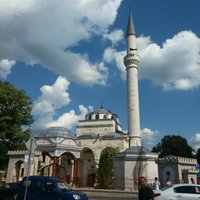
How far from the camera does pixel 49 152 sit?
2670cm

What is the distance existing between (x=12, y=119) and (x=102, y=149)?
17.1m

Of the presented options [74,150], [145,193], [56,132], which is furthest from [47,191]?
[74,150]

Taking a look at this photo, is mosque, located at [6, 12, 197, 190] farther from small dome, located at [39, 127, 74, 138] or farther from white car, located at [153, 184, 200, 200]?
white car, located at [153, 184, 200, 200]

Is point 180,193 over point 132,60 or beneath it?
beneath

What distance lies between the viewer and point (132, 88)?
1475 inches

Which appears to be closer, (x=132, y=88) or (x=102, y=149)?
(x=132, y=88)

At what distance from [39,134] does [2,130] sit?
418cm

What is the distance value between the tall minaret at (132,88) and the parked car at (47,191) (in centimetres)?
2461

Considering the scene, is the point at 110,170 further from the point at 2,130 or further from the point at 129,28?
the point at 129,28

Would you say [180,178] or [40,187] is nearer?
[40,187]

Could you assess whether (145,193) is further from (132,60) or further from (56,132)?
(132,60)

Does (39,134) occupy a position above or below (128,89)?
below

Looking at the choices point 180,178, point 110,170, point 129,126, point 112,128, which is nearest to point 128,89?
point 129,126

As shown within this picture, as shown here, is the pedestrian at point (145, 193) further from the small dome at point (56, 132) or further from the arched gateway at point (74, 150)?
the small dome at point (56, 132)
